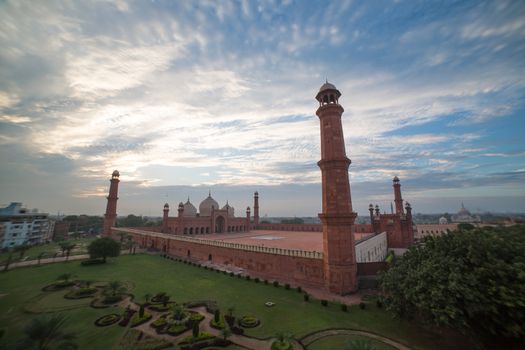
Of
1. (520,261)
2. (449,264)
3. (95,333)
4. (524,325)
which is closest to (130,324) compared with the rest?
(95,333)

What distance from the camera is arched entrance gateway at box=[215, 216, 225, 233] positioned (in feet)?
171

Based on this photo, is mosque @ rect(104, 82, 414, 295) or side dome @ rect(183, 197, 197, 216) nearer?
mosque @ rect(104, 82, 414, 295)

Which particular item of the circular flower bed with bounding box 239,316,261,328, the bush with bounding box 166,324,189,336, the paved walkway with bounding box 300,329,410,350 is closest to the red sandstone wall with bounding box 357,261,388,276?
the paved walkway with bounding box 300,329,410,350

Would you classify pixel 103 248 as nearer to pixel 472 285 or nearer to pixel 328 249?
pixel 328 249

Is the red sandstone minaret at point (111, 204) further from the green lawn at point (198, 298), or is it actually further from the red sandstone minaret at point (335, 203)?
the red sandstone minaret at point (335, 203)

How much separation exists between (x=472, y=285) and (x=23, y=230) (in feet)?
251

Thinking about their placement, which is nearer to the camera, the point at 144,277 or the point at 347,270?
the point at 347,270

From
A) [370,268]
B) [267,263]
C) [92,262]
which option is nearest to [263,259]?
[267,263]

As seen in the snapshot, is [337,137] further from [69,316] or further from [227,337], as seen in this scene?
[69,316]

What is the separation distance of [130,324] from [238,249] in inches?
530

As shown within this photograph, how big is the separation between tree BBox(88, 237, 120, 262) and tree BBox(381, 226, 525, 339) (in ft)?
106

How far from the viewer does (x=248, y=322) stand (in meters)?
13.2

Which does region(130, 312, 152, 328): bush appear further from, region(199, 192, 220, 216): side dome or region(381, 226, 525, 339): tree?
→ region(199, 192, 220, 216): side dome

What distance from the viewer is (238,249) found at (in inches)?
1015
